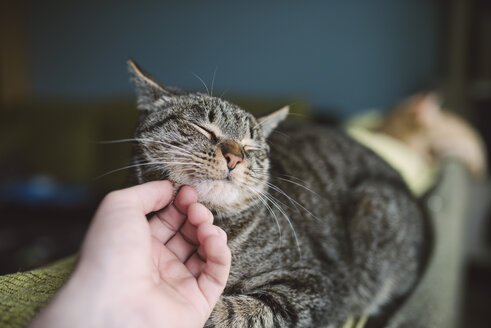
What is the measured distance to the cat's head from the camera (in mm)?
787

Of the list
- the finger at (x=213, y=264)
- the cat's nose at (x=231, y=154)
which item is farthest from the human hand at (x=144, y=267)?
the cat's nose at (x=231, y=154)

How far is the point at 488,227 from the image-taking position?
9.23 ft

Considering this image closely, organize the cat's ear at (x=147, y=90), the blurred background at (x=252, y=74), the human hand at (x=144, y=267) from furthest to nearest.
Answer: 1. the blurred background at (x=252, y=74)
2. the cat's ear at (x=147, y=90)
3. the human hand at (x=144, y=267)

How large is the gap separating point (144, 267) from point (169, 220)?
18cm

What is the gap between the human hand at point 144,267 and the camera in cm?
54

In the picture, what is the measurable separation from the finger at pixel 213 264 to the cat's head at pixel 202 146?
0.14 meters

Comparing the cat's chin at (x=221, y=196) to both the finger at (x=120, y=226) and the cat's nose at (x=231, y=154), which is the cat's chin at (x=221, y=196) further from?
the finger at (x=120, y=226)

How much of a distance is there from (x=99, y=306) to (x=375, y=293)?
900mm

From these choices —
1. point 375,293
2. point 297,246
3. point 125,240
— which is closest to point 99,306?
point 125,240

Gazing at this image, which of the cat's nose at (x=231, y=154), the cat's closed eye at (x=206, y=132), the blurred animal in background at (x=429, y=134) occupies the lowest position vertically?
the blurred animal in background at (x=429, y=134)

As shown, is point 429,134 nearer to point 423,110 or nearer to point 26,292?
point 423,110

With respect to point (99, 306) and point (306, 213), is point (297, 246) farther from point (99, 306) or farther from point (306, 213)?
point (99, 306)

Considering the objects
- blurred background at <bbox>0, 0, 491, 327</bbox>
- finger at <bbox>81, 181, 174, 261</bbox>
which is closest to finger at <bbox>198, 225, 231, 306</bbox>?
finger at <bbox>81, 181, 174, 261</bbox>

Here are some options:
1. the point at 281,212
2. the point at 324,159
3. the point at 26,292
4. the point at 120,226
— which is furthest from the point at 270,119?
the point at 26,292
